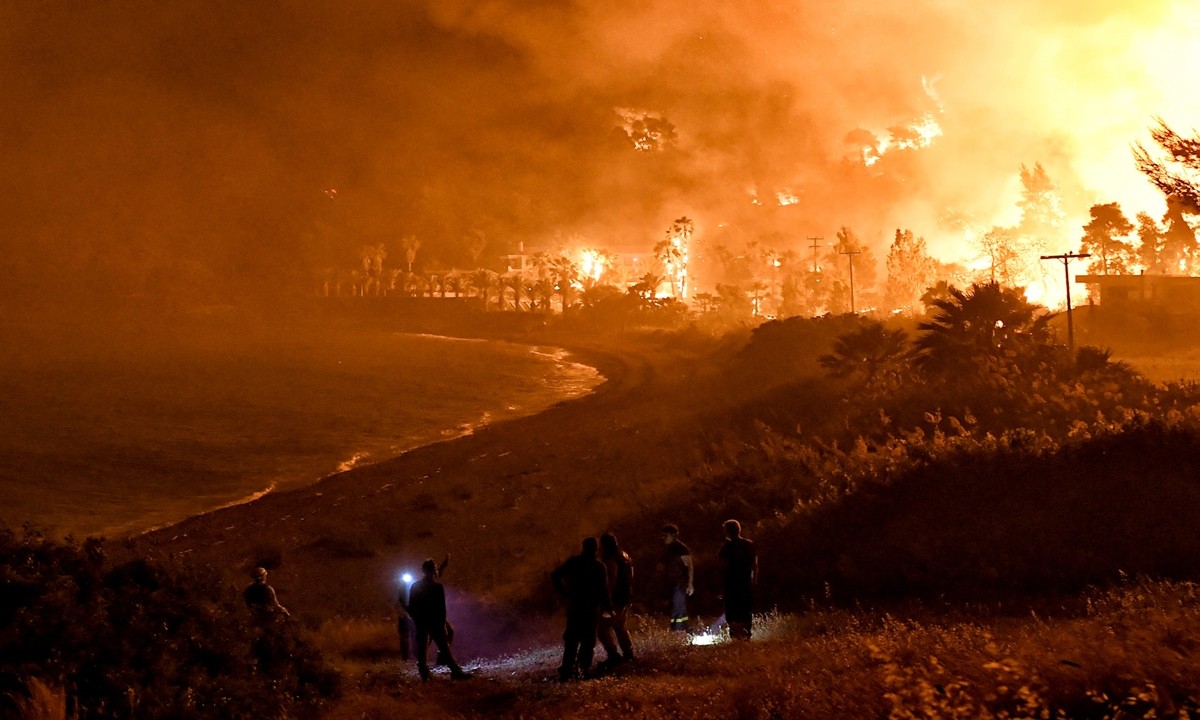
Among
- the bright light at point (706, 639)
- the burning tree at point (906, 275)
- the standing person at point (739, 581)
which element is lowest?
the bright light at point (706, 639)

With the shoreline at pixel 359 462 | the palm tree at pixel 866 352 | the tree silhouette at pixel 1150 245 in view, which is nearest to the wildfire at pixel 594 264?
the shoreline at pixel 359 462

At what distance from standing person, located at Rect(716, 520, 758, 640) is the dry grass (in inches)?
12.4

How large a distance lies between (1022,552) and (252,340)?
129 meters

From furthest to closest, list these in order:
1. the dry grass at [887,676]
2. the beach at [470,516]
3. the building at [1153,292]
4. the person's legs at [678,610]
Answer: the building at [1153,292]
the beach at [470,516]
the person's legs at [678,610]
the dry grass at [887,676]

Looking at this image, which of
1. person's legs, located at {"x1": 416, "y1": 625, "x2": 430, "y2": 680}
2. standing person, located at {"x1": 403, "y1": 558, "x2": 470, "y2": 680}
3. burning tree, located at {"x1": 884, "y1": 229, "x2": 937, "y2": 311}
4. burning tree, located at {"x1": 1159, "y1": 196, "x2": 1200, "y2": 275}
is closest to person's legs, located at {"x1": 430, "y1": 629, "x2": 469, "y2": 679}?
standing person, located at {"x1": 403, "y1": 558, "x2": 470, "y2": 680}

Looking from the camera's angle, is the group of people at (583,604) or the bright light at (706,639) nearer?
the group of people at (583,604)

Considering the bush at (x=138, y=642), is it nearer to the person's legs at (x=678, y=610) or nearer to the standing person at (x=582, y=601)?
the standing person at (x=582, y=601)

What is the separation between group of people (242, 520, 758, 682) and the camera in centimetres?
1059

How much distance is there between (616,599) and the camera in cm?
1121

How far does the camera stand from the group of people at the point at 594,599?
10.6m

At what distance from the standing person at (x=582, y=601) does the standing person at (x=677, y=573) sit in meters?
2.10

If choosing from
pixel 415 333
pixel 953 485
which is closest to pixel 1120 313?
pixel 953 485

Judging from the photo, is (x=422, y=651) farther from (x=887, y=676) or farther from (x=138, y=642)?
(x=887, y=676)

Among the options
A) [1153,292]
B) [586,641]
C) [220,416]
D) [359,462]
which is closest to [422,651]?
[586,641]
